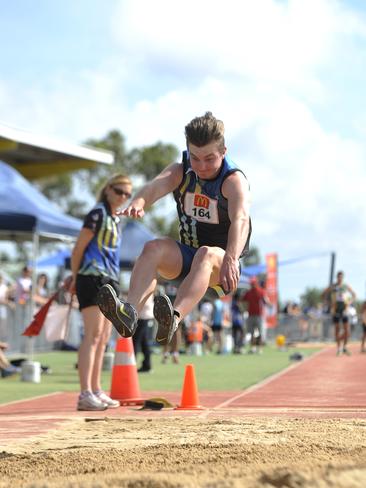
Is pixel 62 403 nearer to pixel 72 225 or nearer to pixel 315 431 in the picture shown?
pixel 315 431

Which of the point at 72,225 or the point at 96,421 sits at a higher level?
the point at 72,225

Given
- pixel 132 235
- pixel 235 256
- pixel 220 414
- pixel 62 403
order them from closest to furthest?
1. pixel 235 256
2. pixel 220 414
3. pixel 62 403
4. pixel 132 235

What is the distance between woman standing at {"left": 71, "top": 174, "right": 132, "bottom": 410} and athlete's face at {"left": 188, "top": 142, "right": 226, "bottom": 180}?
261 cm

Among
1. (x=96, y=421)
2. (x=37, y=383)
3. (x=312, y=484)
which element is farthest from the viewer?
(x=37, y=383)

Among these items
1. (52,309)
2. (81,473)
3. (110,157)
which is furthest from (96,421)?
(110,157)

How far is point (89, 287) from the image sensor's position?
9055mm

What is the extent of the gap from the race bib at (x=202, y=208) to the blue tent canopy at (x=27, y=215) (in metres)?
9.24

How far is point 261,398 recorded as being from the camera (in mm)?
10773

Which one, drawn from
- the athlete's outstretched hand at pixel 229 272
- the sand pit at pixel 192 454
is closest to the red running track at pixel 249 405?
the sand pit at pixel 192 454

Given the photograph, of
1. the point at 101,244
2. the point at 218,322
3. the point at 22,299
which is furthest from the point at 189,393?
the point at 218,322

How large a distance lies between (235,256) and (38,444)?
1833 millimetres

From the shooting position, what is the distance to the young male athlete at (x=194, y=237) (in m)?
6.18

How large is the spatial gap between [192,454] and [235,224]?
5.35 ft

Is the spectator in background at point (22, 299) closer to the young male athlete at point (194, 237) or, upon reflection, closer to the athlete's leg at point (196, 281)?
the young male athlete at point (194, 237)
